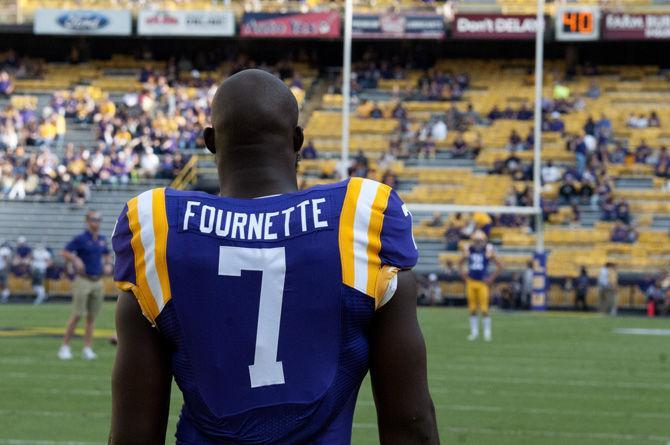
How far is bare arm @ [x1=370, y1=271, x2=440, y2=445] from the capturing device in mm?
2387

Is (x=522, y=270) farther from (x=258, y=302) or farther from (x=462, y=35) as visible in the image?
(x=258, y=302)

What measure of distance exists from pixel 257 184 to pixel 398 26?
31.6 meters

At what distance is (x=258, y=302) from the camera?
2332 mm

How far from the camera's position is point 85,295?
14.0m

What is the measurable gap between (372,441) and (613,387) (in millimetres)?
4536

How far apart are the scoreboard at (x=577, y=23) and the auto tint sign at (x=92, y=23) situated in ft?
39.8

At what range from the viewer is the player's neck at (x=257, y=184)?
2473 mm

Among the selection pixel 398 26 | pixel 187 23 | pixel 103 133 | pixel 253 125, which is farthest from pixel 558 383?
pixel 187 23

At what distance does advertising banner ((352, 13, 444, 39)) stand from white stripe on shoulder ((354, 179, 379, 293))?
30.9 metres

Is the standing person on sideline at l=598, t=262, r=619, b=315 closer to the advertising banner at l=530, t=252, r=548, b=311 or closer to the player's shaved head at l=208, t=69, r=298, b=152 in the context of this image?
the advertising banner at l=530, t=252, r=548, b=311

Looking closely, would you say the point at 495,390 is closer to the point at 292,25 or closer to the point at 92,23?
the point at 292,25

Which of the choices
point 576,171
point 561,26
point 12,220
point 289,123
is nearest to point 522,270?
point 576,171

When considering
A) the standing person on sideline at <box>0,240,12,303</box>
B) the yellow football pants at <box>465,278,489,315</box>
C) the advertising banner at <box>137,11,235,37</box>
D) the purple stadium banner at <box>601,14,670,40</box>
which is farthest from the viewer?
the advertising banner at <box>137,11,235,37</box>

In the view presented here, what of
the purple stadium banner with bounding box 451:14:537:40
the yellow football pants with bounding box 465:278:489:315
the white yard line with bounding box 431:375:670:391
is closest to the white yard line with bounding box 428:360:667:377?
the white yard line with bounding box 431:375:670:391
